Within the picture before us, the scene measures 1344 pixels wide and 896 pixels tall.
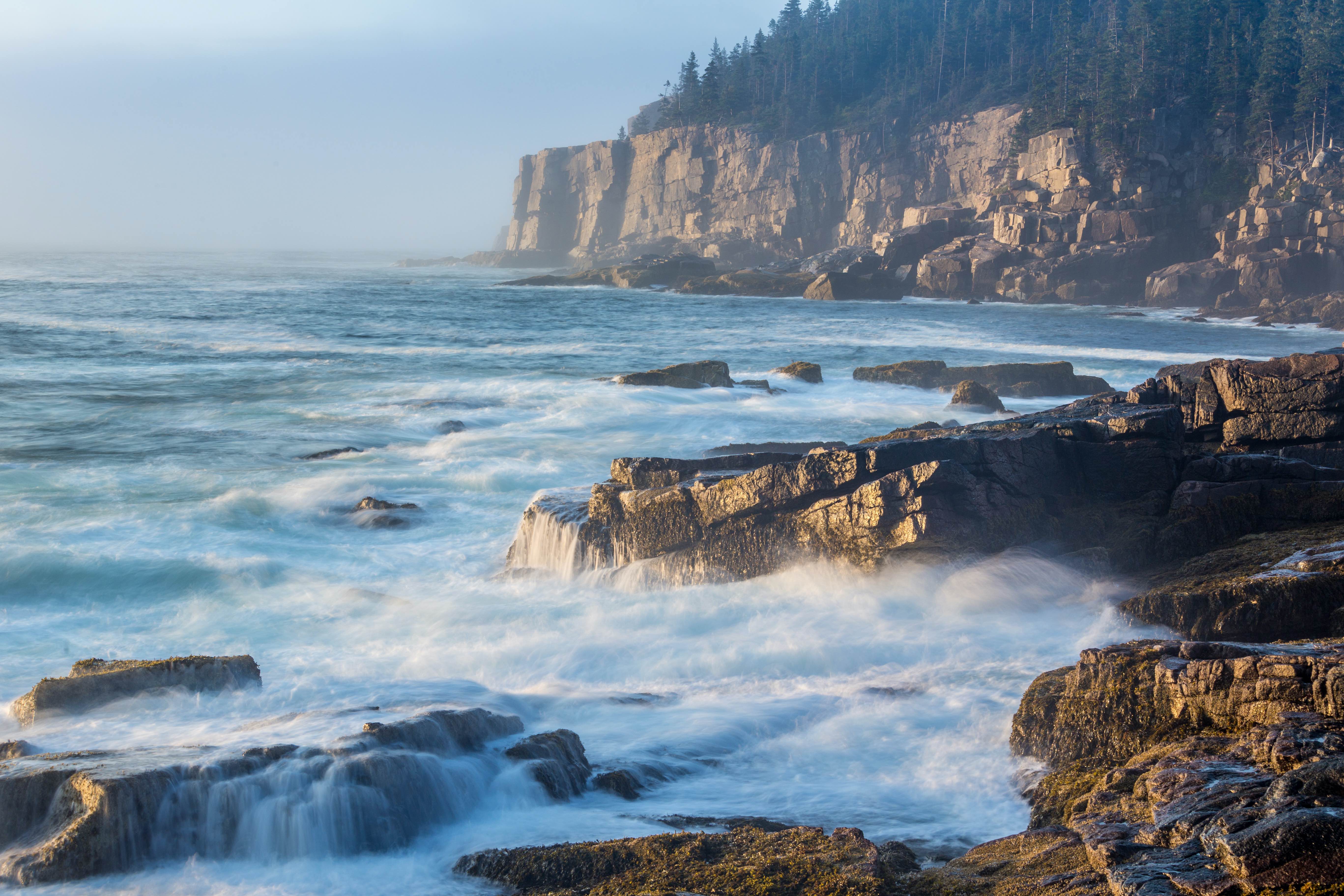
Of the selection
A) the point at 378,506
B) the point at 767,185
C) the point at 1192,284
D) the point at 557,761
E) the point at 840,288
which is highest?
the point at 767,185

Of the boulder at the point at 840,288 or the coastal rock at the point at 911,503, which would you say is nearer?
the coastal rock at the point at 911,503

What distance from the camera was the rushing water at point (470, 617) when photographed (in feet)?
19.9

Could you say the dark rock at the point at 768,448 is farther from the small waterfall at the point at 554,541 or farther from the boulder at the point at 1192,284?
the boulder at the point at 1192,284

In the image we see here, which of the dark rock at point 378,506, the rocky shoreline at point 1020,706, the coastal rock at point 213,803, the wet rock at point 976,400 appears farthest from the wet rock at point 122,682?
the wet rock at point 976,400

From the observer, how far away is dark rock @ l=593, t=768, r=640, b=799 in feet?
20.6

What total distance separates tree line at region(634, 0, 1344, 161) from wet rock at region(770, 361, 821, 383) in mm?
48076

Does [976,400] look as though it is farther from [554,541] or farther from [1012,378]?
[554,541]

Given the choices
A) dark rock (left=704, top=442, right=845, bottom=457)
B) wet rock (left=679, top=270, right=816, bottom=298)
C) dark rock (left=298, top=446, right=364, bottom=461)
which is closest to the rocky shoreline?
dark rock (left=704, top=442, right=845, bottom=457)

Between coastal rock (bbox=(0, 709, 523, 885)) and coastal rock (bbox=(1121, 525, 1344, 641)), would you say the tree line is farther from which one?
coastal rock (bbox=(0, 709, 523, 885))

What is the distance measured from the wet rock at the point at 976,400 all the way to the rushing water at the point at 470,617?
61 cm

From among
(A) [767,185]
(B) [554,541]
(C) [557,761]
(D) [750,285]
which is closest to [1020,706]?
(C) [557,761]

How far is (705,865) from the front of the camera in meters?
4.86

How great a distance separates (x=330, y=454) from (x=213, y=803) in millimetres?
12714

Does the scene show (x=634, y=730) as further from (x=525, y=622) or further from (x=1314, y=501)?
(x=1314, y=501)
